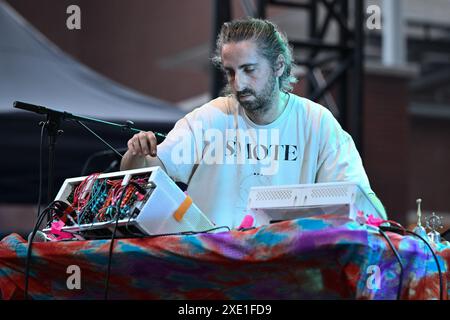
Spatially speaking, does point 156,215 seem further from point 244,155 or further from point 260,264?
point 244,155

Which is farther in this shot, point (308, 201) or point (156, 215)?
point (156, 215)

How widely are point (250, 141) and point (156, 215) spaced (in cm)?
84

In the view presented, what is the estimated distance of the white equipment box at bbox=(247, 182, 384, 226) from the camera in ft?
8.11

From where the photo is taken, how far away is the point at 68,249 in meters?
2.71

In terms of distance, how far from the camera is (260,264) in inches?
95.4

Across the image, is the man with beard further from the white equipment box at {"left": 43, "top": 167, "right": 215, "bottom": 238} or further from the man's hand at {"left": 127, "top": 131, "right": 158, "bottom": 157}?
the white equipment box at {"left": 43, "top": 167, "right": 215, "bottom": 238}

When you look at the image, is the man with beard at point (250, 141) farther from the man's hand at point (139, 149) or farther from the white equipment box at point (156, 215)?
the white equipment box at point (156, 215)

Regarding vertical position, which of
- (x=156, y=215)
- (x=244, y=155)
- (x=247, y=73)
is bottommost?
(x=156, y=215)

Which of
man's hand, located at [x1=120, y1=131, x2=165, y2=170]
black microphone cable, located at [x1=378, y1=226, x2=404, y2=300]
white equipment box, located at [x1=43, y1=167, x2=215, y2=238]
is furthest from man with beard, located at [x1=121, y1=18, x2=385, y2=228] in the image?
black microphone cable, located at [x1=378, y1=226, x2=404, y2=300]

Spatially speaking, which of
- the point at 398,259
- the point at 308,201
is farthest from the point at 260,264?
the point at 398,259

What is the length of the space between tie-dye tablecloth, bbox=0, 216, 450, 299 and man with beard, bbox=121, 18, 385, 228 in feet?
2.10

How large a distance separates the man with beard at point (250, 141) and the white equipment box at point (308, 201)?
0.66 metres

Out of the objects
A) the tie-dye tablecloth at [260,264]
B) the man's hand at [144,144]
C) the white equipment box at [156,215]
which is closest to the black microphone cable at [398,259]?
the tie-dye tablecloth at [260,264]

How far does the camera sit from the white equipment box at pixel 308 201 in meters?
2.47
